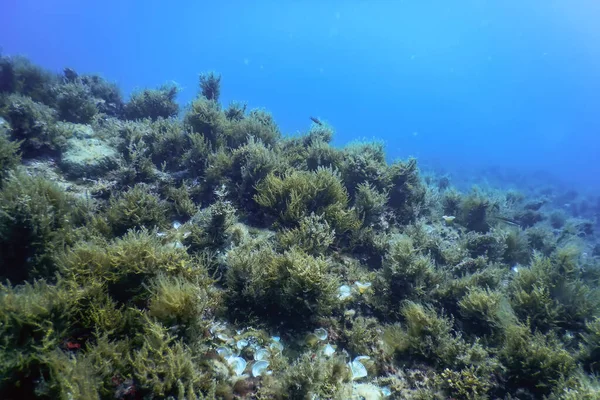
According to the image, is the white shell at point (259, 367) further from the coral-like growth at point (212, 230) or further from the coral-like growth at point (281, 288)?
the coral-like growth at point (212, 230)

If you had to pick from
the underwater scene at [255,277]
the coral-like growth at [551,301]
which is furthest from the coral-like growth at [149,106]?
the coral-like growth at [551,301]

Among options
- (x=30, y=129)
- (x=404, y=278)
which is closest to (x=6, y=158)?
(x=30, y=129)

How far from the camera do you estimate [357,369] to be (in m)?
4.12

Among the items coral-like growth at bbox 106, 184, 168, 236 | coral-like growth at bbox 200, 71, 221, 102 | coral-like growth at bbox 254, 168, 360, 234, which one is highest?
coral-like growth at bbox 200, 71, 221, 102

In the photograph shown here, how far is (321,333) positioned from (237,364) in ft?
4.51

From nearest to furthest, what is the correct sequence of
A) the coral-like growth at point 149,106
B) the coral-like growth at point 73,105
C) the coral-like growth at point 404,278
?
the coral-like growth at point 404,278, the coral-like growth at point 73,105, the coral-like growth at point 149,106

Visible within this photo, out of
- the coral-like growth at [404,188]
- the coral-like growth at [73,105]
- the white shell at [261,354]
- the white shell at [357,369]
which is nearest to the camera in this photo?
the white shell at [261,354]

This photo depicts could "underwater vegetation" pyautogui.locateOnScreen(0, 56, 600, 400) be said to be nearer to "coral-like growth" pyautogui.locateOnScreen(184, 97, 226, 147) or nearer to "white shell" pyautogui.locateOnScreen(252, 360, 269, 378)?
"white shell" pyautogui.locateOnScreen(252, 360, 269, 378)

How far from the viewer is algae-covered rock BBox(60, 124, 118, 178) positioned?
7.43 metres

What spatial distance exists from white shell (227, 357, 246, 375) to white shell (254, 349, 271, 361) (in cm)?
20

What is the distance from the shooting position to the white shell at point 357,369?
4.05m

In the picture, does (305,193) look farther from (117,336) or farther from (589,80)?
(589,80)

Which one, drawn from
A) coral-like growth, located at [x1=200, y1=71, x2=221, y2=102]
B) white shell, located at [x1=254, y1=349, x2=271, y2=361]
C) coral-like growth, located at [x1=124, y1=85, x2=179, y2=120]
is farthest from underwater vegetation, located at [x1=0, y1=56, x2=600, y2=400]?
coral-like growth, located at [x1=200, y1=71, x2=221, y2=102]

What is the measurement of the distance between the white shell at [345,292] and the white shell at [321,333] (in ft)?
2.42
